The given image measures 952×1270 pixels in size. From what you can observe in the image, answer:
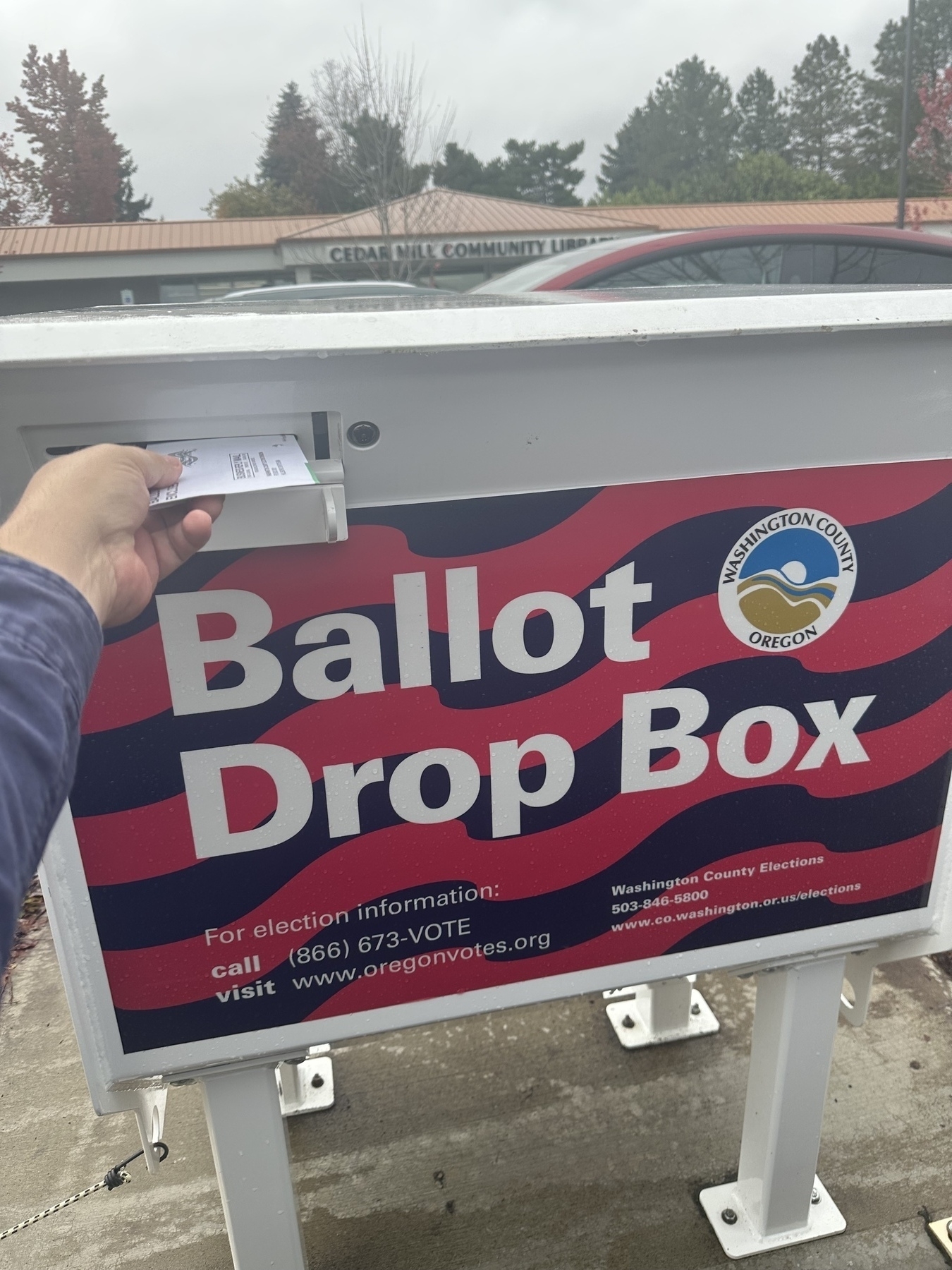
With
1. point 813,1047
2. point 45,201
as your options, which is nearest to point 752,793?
point 813,1047

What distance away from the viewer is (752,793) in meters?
1.46

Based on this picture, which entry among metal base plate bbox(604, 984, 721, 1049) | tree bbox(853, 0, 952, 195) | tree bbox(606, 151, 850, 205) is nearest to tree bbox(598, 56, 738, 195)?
tree bbox(853, 0, 952, 195)

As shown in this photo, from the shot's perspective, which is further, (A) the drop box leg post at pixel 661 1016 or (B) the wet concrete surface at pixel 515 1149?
(A) the drop box leg post at pixel 661 1016

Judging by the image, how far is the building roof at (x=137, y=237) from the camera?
20.1 meters

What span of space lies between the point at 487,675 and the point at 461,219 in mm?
23136

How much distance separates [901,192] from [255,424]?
39.4ft

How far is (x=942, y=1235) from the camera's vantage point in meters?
Answer: 1.90

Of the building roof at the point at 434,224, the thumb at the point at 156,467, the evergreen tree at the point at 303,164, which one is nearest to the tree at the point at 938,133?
the building roof at the point at 434,224

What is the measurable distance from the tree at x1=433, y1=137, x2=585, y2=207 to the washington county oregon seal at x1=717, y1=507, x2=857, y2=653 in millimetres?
47098

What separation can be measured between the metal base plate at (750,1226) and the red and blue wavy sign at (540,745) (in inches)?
33.4

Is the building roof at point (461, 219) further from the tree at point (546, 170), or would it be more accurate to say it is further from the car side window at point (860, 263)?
the tree at point (546, 170)

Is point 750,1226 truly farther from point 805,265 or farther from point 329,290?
point 329,290

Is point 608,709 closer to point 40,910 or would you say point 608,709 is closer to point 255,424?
point 255,424

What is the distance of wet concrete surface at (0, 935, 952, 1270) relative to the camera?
1.95 m
